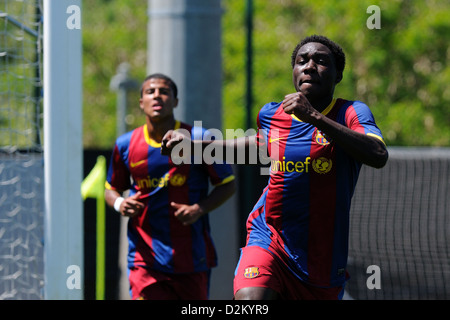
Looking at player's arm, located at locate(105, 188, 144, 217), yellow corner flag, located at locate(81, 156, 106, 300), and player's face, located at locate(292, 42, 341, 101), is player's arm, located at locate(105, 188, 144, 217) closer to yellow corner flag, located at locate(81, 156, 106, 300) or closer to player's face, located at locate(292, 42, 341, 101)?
yellow corner flag, located at locate(81, 156, 106, 300)

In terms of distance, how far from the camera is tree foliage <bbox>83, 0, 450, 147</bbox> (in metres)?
22.5

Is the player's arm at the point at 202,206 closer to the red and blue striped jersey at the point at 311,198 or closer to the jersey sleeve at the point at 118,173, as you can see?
the jersey sleeve at the point at 118,173

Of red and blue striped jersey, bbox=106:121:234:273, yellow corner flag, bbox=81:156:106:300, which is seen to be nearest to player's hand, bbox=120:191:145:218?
red and blue striped jersey, bbox=106:121:234:273

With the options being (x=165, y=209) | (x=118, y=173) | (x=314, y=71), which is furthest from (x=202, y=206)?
(x=314, y=71)

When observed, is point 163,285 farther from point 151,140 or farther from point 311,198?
point 311,198

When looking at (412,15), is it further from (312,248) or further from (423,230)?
(312,248)

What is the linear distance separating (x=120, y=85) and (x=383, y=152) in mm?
16367

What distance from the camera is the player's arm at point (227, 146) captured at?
4.26 m

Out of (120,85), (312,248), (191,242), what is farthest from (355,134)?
(120,85)

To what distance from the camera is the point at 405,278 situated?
7773 millimetres

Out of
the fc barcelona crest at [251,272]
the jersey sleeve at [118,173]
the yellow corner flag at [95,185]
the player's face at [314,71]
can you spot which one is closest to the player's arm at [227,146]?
the player's face at [314,71]

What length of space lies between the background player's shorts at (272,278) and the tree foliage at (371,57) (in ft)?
56.8

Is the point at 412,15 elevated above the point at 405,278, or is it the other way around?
the point at 412,15

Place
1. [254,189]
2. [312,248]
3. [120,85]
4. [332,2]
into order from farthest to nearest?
[332,2]
[120,85]
[254,189]
[312,248]
